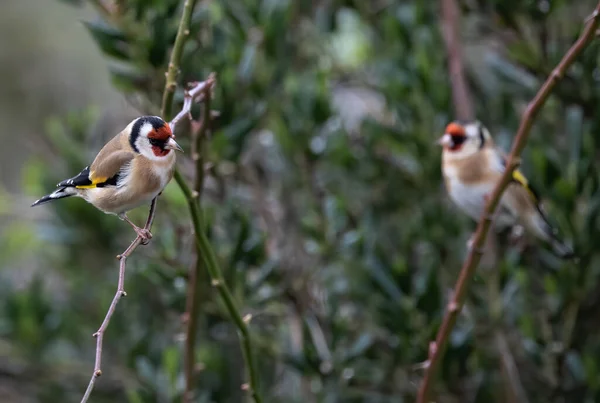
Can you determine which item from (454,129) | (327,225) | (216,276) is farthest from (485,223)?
(327,225)

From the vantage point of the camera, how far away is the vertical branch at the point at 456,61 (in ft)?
5.85

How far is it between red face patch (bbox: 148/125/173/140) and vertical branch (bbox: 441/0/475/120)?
41.4 inches

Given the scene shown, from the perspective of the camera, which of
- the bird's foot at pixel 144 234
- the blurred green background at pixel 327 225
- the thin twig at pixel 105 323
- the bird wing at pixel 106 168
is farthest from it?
the blurred green background at pixel 327 225

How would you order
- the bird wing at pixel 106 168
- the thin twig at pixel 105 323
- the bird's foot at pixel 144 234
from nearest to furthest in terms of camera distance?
the thin twig at pixel 105 323 < the bird's foot at pixel 144 234 < the bird wing at pixel 106 168

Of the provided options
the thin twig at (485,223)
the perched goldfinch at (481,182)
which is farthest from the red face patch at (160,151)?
the perched goldfinch at (481,182)

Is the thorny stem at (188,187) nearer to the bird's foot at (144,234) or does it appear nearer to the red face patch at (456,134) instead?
the bird's foot at (144,234)

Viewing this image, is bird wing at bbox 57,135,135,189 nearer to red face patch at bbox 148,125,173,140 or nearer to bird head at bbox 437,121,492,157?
red face patch at bbox 148,125,173,140

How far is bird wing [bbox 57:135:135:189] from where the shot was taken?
974 mm

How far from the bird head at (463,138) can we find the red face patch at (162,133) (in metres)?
0.97

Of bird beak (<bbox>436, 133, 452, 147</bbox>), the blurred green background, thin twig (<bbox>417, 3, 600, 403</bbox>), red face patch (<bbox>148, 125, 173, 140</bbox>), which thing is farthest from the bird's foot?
bird beak (<bbox>436, 133, 452, 147</bbox>)

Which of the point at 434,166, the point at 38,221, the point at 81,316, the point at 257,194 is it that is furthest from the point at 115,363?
the point at 434,166

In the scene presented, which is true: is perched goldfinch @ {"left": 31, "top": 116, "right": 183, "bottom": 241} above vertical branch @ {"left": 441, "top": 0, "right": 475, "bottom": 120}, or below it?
above

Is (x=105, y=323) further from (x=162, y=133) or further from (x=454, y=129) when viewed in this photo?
(x=454, y=129)

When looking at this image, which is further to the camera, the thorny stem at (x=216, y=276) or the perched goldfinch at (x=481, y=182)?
the perched goldfinch at (x=481, y=182)
